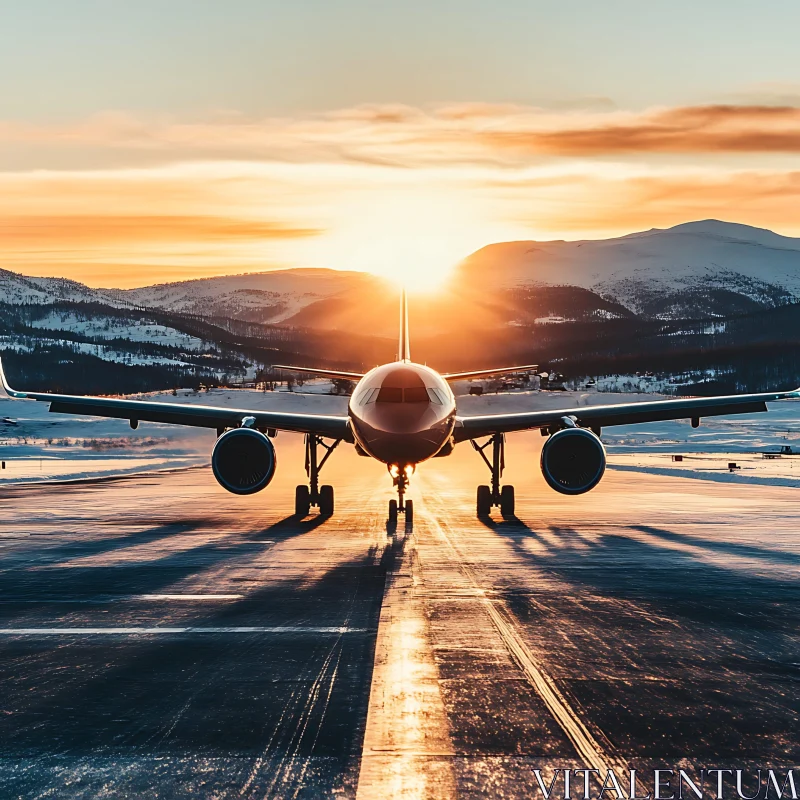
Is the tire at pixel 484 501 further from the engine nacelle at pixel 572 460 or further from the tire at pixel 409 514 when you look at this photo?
the engine nacelle at pixel 572 460

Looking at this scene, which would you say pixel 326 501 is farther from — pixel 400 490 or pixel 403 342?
pixel 403 342

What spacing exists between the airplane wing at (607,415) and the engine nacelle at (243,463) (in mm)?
5659

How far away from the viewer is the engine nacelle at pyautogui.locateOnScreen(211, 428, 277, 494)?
87.4 ft

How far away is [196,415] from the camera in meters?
30.1

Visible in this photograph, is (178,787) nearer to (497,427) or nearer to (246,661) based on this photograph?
(246,661)

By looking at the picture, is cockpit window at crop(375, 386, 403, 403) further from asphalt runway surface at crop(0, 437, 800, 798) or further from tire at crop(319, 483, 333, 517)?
tire at crop(319, 483, 333, 517)

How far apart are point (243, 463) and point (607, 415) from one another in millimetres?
11284

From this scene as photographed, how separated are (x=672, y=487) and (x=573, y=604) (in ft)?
94.0

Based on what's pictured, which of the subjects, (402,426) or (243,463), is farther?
(243,463)

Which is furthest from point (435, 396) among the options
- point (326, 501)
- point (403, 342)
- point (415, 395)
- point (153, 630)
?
point (153, 630)

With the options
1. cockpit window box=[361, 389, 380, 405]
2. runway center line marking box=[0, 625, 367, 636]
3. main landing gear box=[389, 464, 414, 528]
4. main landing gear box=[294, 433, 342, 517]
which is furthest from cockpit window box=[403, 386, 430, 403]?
runway center line marking box=[0, 625, 367, 636]

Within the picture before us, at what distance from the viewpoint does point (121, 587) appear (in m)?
16.5

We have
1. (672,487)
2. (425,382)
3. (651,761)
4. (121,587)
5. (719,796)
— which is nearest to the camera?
(719,796)

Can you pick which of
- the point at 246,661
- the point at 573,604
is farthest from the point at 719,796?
the point at 573,604
